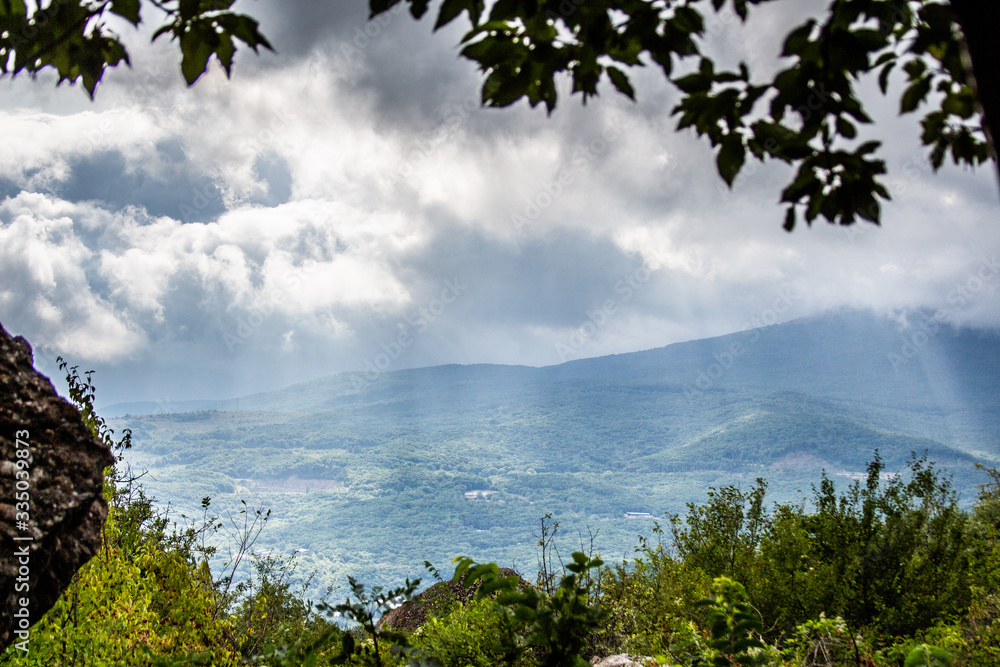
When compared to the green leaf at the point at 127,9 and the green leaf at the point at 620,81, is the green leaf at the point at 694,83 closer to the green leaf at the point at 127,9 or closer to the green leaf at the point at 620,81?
the green leaf at the point at 620,81

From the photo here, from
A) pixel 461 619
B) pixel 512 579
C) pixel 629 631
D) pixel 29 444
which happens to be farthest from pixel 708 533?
pixel 29 444

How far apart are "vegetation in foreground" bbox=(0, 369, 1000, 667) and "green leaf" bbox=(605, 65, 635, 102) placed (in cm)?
164

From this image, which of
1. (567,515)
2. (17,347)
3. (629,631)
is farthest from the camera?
(567,515)

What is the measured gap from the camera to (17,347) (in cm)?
345

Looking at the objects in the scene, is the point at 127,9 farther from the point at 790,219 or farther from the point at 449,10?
the point at 790,219

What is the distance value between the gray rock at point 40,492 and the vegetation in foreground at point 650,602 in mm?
486

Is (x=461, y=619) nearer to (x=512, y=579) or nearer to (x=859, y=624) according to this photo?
(x=512, y=579)

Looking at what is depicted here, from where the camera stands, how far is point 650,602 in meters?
7.12

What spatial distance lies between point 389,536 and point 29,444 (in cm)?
15762

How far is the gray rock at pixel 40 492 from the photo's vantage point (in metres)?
Result: 2.89

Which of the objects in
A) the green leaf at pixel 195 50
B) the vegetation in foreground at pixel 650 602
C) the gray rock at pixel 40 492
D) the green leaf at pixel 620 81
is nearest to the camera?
the green leaf at pixel 195 50

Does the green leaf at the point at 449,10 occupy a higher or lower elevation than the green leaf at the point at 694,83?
higher

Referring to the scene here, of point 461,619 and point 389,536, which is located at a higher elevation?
point 461,619

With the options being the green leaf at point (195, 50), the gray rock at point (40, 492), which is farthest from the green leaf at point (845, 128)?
the gray rock at point (40, 492)
